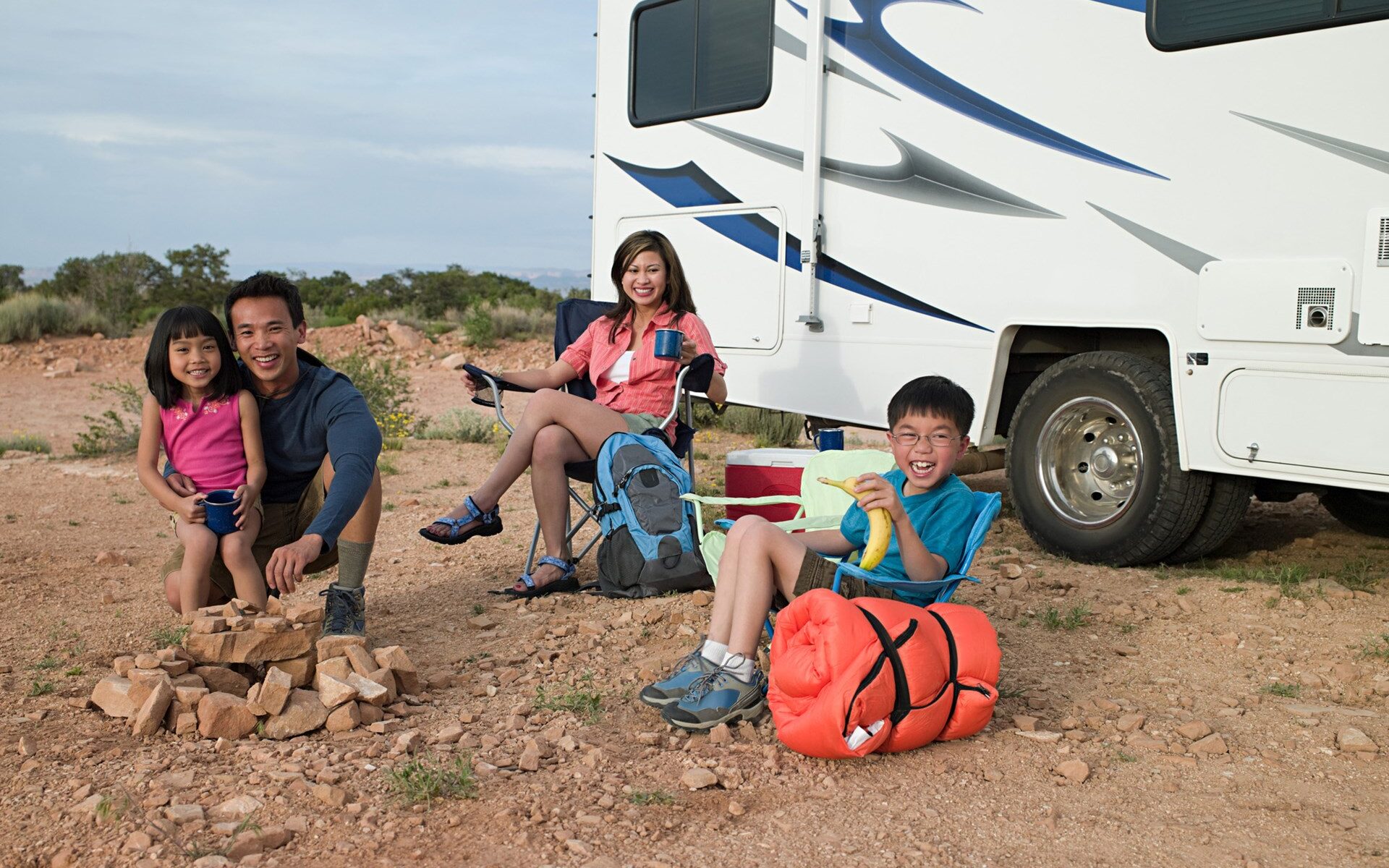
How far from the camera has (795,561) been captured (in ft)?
9.21

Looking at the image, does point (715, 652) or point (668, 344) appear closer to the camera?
point (715, 652)

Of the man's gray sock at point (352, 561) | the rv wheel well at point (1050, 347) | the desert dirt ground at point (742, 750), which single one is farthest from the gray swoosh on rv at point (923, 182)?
the man's gray sock at point (352, 561)

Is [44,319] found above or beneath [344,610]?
above

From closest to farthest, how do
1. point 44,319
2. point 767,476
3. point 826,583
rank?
point 826,583 < point 767,476 < point 44,319

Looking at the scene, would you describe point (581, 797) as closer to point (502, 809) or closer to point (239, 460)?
point (502, 809)

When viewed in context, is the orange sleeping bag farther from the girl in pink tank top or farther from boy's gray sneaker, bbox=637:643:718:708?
the girl in pink tank top

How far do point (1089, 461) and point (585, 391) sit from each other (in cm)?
196

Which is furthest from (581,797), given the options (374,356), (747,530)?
(374,356)

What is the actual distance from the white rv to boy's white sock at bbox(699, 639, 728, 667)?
6.63 ft

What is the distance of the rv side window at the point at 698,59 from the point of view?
205 inches

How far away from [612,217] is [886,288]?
5.61 feet

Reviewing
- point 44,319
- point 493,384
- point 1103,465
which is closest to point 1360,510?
point 1103,465

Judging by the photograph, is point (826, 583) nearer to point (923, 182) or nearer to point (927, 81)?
point (923, 182)

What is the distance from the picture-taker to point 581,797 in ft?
7.75
